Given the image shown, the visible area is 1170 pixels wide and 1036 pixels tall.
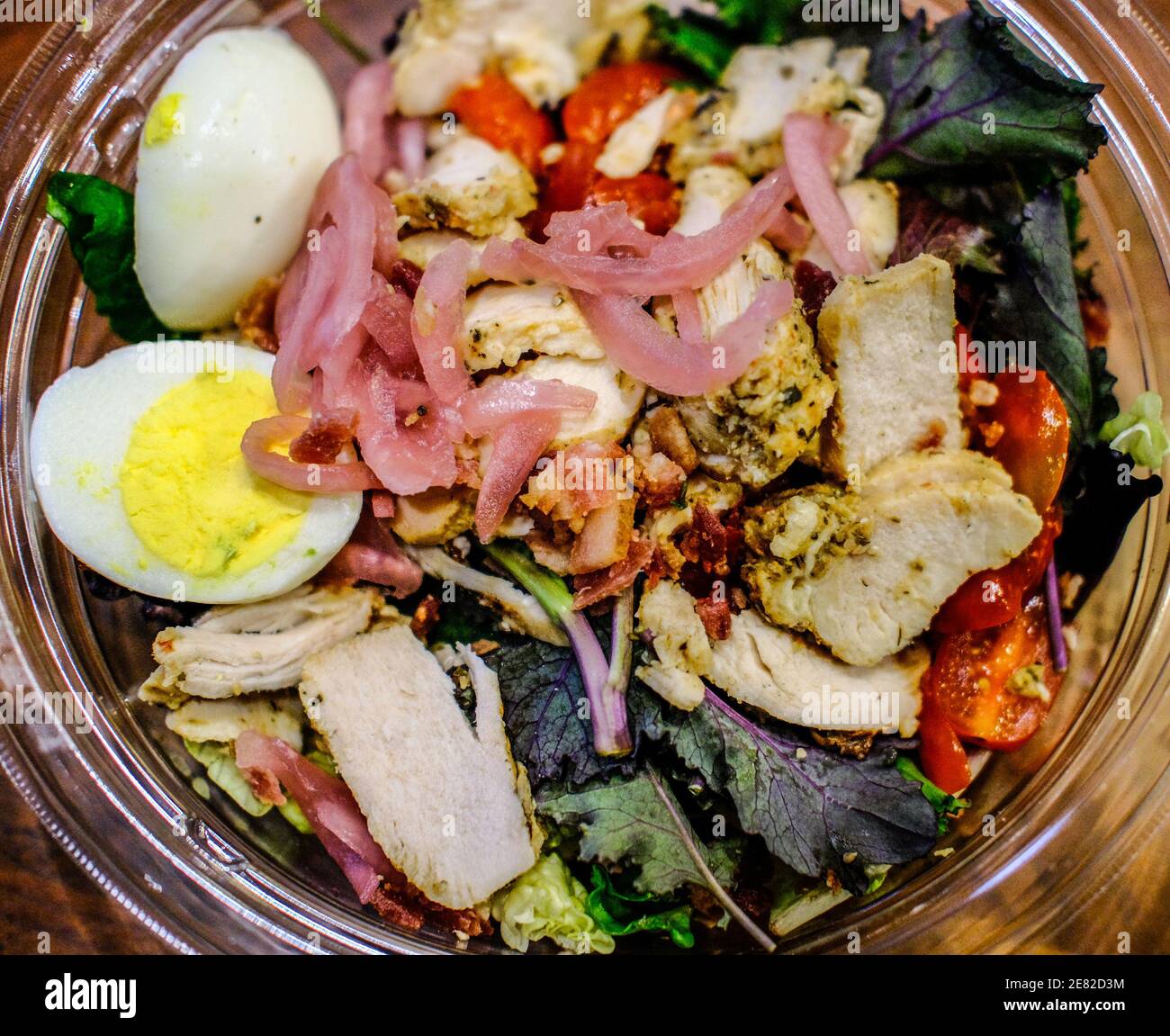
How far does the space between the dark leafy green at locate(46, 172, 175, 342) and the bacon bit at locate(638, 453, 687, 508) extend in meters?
1.44

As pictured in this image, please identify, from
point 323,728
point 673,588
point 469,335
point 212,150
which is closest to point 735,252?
point 469,335

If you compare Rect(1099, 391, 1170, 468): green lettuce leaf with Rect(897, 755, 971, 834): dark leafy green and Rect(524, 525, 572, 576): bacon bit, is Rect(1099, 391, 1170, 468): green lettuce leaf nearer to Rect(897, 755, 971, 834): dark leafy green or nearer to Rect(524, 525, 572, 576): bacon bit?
Rect(897, 755, 971, 834): dark leafy green

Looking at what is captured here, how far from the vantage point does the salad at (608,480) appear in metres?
2.10

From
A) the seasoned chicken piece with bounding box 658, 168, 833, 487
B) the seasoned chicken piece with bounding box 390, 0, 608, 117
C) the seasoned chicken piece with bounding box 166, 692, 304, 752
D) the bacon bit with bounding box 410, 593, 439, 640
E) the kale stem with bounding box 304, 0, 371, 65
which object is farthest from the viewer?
the kale stem with bounding box 304, 0, 371, 65


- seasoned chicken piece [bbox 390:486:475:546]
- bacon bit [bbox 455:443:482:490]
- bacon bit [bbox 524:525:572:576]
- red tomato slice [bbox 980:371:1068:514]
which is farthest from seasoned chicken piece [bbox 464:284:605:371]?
red tomato slice [bbox 980:371:1068:514]

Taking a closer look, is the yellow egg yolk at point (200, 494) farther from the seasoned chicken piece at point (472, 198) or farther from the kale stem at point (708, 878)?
the kale stem at point (708, 878)

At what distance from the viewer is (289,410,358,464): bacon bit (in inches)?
81.7

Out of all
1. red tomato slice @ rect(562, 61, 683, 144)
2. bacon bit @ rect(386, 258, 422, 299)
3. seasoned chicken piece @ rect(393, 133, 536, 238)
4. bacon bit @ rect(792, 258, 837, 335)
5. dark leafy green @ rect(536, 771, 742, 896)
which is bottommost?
dark leafy green @ rect(536, 771, 742, 896)

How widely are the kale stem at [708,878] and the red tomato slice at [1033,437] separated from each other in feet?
3.96

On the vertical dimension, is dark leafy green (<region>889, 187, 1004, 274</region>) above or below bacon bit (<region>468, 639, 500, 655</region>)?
above

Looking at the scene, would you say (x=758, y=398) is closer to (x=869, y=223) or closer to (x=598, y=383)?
(x=598, y=383)

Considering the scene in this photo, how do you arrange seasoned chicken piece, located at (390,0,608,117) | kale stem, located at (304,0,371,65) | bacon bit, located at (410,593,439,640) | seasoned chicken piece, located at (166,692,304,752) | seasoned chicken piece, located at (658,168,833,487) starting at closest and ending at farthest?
seasoned chicken piece, located at (658,168,833,487), seasoned chicken piece, located at (166,692,304,752), bacon bit, located at (410,593,439,640), seasoned chicken piece, located at (390,0,608,117), kale stem, located at (304,0,371,65)

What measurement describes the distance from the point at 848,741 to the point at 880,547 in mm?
508

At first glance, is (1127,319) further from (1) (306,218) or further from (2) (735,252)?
(1) (306,218)
